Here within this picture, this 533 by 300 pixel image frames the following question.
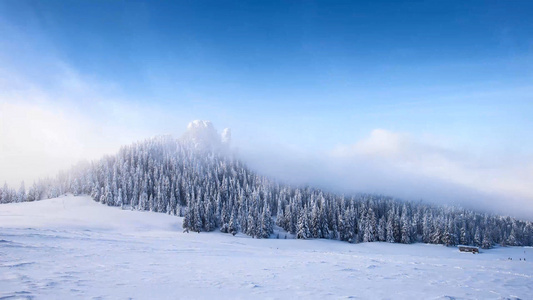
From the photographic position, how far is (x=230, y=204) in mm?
98250

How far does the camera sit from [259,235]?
7744 cm

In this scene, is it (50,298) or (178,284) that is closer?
(50,298)

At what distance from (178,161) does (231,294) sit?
130 metres

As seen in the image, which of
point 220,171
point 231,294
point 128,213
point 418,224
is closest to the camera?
point 231,294

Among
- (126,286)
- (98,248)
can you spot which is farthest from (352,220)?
(126,286)

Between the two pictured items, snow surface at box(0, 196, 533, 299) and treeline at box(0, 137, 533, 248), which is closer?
snow surface at box(0, 196, 533, 299)

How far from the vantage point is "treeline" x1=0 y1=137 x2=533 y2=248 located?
8306 cm

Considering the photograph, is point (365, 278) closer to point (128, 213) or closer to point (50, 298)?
point (50, 298)

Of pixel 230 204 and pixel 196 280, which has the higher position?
pixel 196 280

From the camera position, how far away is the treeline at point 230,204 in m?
83.1

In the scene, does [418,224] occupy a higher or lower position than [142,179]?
lower

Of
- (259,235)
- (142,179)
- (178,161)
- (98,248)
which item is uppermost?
(178,161)

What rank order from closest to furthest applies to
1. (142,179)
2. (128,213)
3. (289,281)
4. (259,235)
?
(289,281) < (259,235) < (128,213) < (142,179)

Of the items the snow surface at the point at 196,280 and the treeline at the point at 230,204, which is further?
the treeline at the point at 230,204
